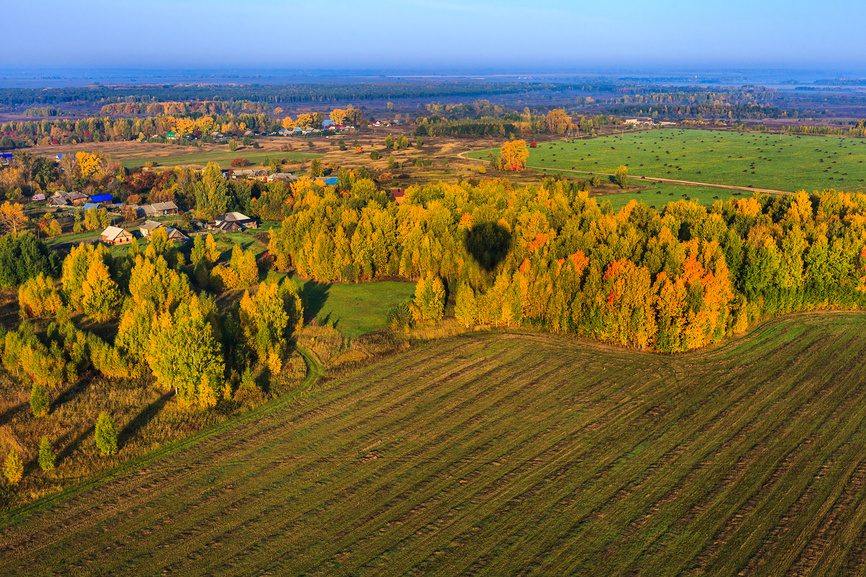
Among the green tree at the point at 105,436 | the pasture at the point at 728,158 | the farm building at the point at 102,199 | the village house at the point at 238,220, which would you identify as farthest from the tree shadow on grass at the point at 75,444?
the pasture at the point at 728,158

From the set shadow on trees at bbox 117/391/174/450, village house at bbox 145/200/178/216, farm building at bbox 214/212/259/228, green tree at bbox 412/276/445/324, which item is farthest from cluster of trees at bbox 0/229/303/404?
village house at bbox 145/200/178/216

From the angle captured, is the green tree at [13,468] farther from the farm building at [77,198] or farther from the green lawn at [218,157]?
the green lawn at [218,157]

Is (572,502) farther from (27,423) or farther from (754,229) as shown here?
(754,229)

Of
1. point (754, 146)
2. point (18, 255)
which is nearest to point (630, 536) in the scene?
point (18, 255)

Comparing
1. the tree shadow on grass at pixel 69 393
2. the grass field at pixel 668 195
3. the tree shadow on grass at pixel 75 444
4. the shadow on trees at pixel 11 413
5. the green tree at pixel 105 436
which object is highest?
the grass field at pixel 668 195

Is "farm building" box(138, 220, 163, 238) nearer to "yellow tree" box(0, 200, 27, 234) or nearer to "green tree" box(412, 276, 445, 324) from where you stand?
"yellow tree" box(0, 200, 27, 234)
